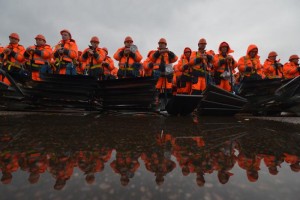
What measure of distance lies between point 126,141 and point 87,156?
53 centimetres

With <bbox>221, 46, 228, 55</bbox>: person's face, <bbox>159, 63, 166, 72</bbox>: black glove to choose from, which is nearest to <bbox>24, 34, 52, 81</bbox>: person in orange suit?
<bbox>159, 63, 166, 72</bbox>: black glove

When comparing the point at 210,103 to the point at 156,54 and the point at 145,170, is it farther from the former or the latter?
the point at 145,170

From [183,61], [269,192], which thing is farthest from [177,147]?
[183,61]

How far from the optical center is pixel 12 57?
7.51 meters

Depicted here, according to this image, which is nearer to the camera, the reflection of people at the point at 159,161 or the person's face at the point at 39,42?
the reflection of people at the point at 159,161

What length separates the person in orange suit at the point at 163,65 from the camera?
263 inches

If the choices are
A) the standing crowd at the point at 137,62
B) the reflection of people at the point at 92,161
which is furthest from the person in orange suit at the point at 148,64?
the reflection of people at the point at 92,161

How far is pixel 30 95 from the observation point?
4.91 metres

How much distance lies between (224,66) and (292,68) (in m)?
5.07

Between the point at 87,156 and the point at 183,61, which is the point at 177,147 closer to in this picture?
the point at 87,156

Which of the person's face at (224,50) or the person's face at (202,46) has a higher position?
the person's face at (202,46)

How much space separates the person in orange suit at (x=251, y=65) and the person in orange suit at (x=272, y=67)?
1.98 metres

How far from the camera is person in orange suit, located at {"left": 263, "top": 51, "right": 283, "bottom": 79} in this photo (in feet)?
32.2

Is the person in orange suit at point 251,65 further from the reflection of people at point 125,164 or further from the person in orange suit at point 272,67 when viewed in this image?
the reflection of people at point 125,164
